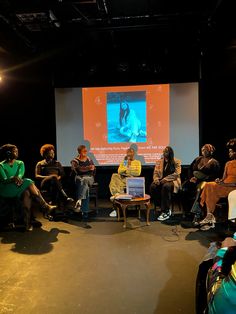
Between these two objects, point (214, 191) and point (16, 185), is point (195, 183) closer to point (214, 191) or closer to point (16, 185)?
point (214, 191)

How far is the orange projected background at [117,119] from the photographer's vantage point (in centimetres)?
602

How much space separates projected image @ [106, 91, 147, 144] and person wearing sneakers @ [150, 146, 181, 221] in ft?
3.64

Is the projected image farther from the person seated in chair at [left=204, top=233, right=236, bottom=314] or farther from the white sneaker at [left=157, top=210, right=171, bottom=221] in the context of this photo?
the person seated in chair at [left=204, top=233, right=236, bottom=314]

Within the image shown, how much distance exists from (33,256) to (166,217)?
2.19 meters

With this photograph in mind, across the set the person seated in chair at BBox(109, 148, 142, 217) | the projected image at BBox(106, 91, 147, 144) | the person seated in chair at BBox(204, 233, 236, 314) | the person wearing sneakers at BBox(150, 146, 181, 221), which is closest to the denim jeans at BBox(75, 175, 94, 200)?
the person seated in chair at BBox(109, 148, 142, 217)

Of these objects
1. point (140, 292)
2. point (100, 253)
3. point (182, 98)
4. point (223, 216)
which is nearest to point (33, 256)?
point (100, 253)

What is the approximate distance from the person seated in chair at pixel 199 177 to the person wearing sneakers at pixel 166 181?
7.6 inches

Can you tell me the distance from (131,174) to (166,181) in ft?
1.97

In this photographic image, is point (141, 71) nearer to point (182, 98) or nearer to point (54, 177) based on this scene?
point (182, 98)

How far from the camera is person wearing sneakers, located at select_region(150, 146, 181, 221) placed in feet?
15.9

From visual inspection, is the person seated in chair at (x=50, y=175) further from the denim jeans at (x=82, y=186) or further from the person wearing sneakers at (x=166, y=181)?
the person wearing sneakers at (x=166, y=181)

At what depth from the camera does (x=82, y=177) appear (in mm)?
5082

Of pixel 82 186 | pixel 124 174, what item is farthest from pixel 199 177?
pixel 82 186

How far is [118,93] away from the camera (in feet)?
19.9
